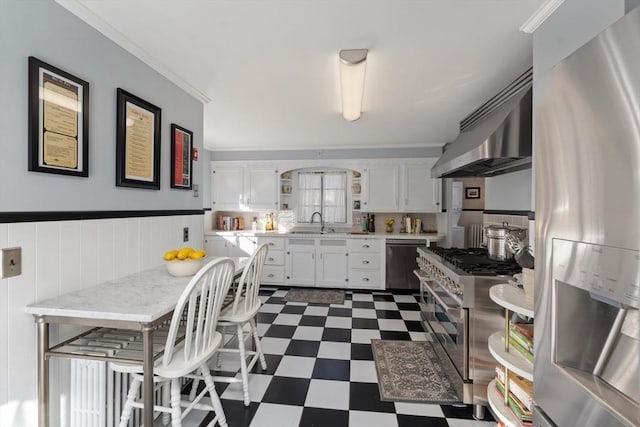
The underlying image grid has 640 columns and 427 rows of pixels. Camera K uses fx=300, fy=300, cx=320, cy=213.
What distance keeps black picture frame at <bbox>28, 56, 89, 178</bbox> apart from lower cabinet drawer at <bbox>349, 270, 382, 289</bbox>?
3583 millimetres

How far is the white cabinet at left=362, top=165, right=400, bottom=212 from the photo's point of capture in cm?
471

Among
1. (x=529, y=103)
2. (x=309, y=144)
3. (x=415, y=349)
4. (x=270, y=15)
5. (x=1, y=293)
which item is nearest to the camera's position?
(x=1, y=293)

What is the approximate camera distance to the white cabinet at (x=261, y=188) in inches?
196

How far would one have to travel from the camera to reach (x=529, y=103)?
1.83m

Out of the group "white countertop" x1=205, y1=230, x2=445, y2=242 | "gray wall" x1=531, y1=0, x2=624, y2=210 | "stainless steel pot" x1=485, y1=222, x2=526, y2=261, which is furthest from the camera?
"white countertop" x1=205, y1=230, x2=445, y2=242

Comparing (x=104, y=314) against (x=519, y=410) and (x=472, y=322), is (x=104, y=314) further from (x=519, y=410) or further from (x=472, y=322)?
(x=472, y=322)

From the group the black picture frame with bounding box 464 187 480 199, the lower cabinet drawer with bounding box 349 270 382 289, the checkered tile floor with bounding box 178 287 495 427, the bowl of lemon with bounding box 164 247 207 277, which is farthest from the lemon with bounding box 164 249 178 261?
the black picture frame with bounding box 464 187 480 199

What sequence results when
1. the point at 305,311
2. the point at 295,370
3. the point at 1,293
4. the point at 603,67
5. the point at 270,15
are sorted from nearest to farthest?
the point at 603,67 < the point at 1,293 < the point at 270,15 < the point at 295,370 < the point at 305,311

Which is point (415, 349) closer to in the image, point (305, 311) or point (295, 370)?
point (295, 370)

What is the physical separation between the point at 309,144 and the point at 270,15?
3.20 metres

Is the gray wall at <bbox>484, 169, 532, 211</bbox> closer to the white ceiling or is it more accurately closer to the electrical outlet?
the white ceiling

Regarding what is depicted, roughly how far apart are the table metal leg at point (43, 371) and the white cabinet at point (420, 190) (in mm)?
4243

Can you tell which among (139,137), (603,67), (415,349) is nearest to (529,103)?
(603,67)

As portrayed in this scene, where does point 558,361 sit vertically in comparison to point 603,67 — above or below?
below
